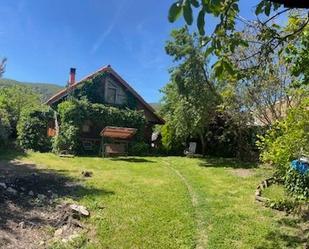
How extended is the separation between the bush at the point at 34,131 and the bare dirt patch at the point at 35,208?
1011cm

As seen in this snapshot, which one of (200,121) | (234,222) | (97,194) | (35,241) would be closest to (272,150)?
(234,222)

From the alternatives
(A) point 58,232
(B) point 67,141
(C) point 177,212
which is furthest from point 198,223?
(B) point 67,141

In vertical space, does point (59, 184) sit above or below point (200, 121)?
below

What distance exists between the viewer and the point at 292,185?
13133 millimetres

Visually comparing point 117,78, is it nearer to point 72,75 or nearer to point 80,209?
point 72,75

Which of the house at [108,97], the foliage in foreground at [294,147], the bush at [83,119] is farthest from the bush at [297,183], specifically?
the house at [108,97]

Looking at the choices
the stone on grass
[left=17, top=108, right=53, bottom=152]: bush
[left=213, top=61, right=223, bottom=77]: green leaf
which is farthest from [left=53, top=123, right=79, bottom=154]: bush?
[left=213, top=61, right=223, bottom=77]: green leaf

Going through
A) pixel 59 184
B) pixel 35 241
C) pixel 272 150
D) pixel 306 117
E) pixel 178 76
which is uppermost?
pixel 178 76

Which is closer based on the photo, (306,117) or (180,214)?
(180,214)

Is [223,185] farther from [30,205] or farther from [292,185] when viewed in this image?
[30,205]

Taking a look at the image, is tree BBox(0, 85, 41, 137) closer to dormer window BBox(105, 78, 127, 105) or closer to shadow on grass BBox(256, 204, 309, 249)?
dormer window BBox(105, 78, 127, 105)

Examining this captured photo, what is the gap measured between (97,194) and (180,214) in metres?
2.85

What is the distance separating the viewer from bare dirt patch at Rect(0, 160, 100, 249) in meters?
8.69

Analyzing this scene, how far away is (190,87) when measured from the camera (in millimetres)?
23656
